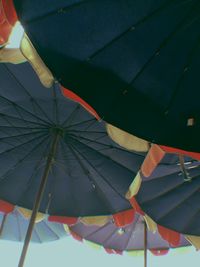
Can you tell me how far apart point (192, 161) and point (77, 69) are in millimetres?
2208

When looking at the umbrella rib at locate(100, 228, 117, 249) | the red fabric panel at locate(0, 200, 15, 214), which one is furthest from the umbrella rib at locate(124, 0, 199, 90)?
the umbrella rib at locate(100, 228, 117, 249)

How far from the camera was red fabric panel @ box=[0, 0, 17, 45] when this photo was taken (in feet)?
9.12

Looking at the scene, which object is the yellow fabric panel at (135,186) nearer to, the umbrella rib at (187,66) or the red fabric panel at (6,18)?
the umbrella rib at (187,66)

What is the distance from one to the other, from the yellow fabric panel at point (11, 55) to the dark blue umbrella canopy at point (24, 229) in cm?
466

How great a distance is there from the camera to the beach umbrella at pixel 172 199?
4742mm

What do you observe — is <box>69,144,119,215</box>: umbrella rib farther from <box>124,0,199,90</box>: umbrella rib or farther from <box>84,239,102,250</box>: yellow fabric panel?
<box>124,0,199,90</box>: umbrella rib

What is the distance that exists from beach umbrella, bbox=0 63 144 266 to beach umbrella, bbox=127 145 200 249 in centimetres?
40

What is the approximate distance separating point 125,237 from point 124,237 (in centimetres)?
2

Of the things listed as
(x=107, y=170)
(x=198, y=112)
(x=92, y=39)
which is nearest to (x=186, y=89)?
(x=198, y=112)

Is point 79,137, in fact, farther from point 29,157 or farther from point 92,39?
point 92,39

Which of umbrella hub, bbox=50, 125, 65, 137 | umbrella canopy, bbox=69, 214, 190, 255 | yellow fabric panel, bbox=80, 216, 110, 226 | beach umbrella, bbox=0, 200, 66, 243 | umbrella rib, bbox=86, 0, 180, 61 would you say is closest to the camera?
umbrella rib, bbox=86, 0, 180, 61

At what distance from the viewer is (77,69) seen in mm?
2889

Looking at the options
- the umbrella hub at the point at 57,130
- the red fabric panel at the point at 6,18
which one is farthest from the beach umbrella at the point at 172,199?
the red fabric panel at the point at 6,18

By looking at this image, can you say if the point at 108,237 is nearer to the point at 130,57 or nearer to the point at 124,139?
the point at 124,139
